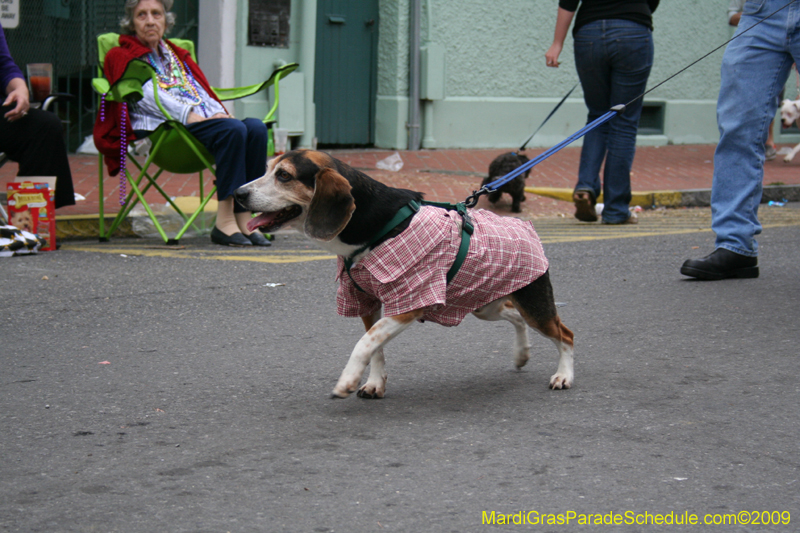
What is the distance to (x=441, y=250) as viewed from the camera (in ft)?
9.53

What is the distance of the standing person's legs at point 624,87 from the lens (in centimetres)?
704

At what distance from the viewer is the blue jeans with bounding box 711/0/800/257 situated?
185 inches

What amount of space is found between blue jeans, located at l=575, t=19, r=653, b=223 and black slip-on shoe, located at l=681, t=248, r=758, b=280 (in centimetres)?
242

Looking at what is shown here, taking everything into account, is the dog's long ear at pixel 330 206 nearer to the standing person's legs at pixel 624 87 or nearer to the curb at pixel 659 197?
the standing person's legs at pixel 624 87

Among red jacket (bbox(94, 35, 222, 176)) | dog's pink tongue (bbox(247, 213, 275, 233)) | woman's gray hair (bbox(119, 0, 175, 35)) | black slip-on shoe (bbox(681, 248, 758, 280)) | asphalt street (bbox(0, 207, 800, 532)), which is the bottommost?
asphalt street (bbox(0, 207, 800, 532))

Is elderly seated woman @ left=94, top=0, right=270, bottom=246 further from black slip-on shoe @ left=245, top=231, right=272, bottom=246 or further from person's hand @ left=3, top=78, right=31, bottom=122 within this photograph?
person's hand @ left=3, top=78, right=31, bottom=122

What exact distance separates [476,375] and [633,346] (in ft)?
2.50

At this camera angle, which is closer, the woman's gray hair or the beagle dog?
the beagle dog

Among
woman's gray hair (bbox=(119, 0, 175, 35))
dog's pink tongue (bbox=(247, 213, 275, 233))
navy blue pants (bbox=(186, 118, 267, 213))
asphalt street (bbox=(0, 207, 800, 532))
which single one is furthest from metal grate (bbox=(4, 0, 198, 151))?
dog's pink tongue (bbox=(247, 213, 275, 233))

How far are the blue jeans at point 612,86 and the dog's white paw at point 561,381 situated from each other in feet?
14.6

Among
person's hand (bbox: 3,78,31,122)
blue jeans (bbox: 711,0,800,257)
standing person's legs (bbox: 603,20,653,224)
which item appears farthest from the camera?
standing person's legs (bbox: 603,20,653,224)

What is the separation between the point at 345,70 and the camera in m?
12.0

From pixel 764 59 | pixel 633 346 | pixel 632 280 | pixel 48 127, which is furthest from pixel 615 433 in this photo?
pixel 48 127

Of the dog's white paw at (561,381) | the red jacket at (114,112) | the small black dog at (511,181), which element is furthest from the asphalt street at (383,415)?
the small black dog at (511,181)
